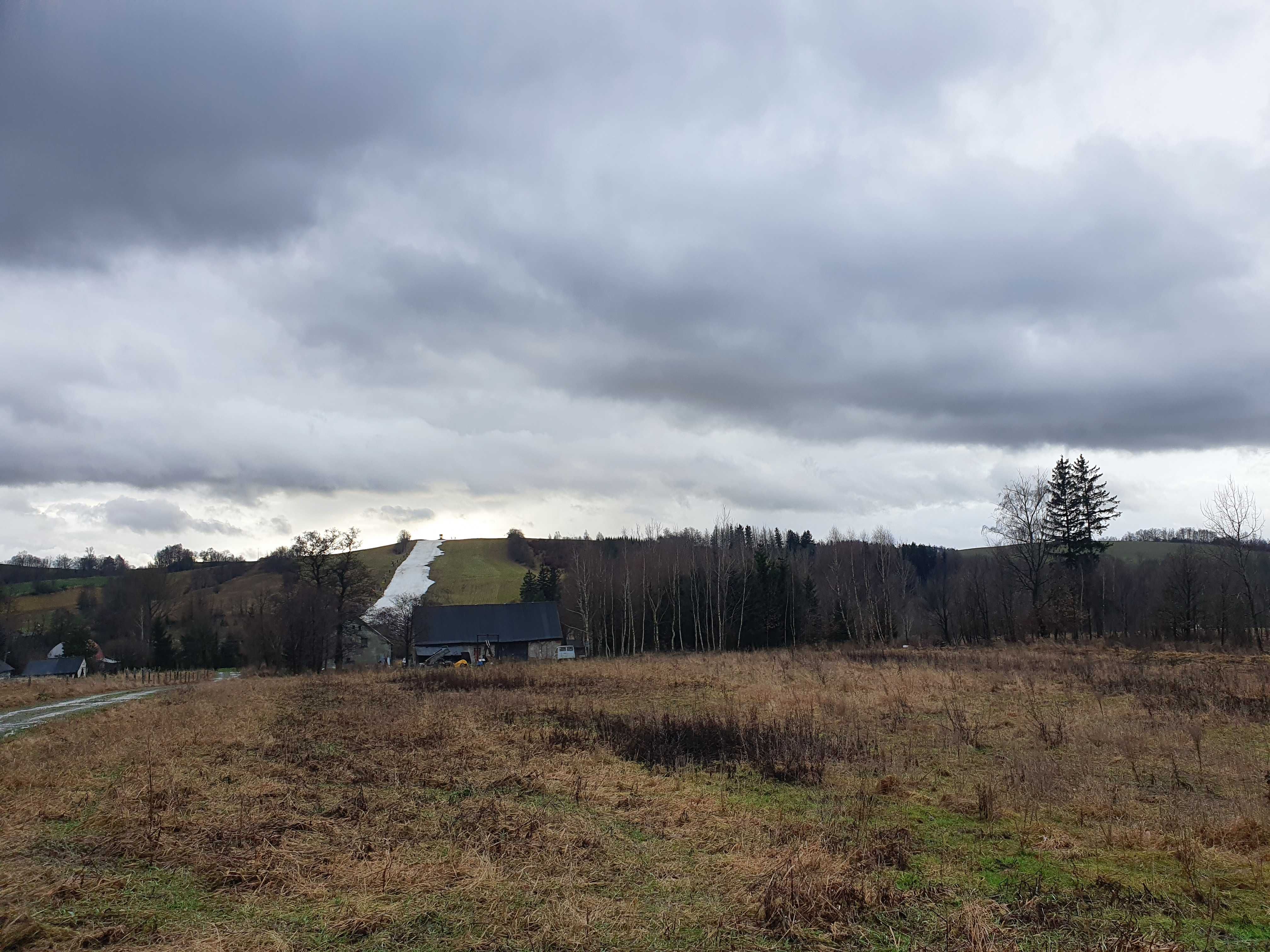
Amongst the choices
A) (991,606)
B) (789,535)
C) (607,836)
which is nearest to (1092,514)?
(991,606)

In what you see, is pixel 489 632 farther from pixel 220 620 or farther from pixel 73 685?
pixel 220 620

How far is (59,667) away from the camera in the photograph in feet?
212

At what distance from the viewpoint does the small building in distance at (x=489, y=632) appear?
59.0 metres

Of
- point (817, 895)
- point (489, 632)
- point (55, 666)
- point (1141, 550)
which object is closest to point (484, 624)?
point (489, 632)

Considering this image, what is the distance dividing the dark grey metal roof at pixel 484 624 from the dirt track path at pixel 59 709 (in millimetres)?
26747

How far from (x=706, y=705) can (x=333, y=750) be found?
9799 mm

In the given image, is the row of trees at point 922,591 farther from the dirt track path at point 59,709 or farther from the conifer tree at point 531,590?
the dirt track path at point 59,709

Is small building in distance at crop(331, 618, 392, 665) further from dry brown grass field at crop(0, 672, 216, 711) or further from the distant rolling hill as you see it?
the distant rolling hill

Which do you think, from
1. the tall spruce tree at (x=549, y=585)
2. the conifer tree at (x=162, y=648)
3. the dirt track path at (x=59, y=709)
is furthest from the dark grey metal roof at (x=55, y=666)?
the tall spruce tree at (x=549, y=585)

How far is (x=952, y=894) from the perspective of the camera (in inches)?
256

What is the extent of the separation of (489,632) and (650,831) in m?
53.9

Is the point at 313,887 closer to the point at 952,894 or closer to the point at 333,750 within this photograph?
the point at 952,894

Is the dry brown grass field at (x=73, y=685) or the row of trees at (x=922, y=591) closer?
the dry brown grass field at (x=73, y=685)

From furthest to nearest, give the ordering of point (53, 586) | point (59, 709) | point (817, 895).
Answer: point (53, 586), point (59, 709), point (817, 895)
